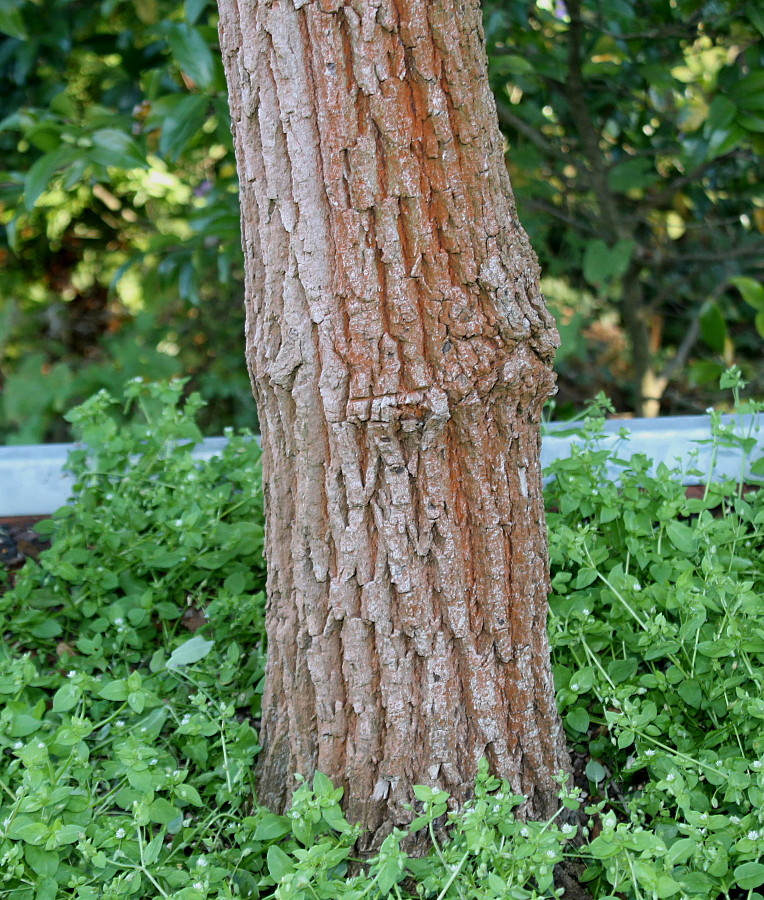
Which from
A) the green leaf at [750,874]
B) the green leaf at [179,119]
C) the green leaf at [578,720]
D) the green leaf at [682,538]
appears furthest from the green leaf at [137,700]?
the green leaf at [179,119]

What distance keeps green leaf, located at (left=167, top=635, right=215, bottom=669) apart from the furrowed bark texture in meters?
→ 0.19

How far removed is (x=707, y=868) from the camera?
3.65ft

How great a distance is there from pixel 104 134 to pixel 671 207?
2.73 m

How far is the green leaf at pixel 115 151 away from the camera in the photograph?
2.09 meters

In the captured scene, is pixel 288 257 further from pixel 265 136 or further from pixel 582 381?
pixel 582 381

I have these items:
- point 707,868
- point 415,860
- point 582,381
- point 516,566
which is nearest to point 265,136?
point 516,566

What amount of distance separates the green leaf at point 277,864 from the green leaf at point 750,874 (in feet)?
1.90

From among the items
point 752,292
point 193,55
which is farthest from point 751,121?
point 193,55

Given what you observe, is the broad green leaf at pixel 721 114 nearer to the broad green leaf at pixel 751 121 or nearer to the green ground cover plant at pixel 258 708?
the broad green leaf at pixel 751 121

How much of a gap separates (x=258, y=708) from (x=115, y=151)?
1.39 metres

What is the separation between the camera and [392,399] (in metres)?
1.12

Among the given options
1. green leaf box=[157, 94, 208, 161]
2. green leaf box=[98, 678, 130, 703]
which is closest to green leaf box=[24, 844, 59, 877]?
green leaf box=[98, 678, 130, 703]

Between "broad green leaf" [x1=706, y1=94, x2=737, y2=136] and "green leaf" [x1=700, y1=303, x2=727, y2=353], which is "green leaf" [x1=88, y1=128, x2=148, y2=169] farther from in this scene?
"green leaf" [x1=700, y1=303, x2=727, y2=353]

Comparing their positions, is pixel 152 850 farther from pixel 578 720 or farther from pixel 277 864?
pixel 578 720
